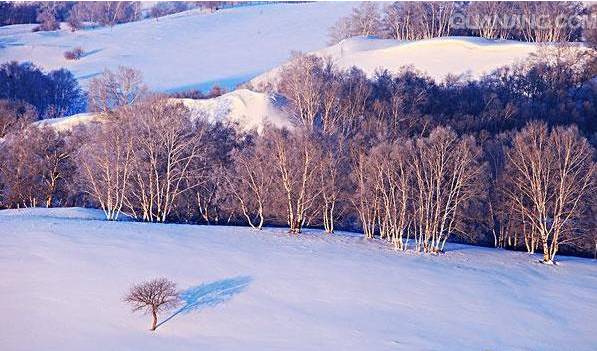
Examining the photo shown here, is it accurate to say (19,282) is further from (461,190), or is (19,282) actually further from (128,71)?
(128,71)

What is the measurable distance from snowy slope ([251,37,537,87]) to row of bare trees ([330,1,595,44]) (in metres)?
10.6

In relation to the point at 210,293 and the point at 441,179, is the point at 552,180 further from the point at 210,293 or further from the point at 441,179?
the point at 210,293

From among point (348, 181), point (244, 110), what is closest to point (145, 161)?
point (348, 181)

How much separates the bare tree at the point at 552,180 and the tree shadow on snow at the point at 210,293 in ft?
55.9

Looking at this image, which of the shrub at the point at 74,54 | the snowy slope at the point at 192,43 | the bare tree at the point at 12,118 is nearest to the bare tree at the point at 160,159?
the bare tree at the point at 12,118

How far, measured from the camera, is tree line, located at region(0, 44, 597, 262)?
36.1m

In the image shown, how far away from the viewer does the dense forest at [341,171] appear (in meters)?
36.2

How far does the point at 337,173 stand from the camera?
3775 cm

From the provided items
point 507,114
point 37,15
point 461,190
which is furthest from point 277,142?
point 37,15

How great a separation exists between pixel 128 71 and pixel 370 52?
3093 centimetres

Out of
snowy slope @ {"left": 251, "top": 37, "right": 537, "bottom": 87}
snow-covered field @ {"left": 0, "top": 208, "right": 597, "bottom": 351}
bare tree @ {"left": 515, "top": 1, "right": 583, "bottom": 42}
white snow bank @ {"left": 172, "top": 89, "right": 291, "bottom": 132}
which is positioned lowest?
snow-covered field @ {"left": 0, "top": 208, "right": 597, "bottom": 351}

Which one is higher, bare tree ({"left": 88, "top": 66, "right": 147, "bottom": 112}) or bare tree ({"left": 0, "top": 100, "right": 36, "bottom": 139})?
bare tree ({"left": 88, "top": 66, "right": 147, "bottom": 112})

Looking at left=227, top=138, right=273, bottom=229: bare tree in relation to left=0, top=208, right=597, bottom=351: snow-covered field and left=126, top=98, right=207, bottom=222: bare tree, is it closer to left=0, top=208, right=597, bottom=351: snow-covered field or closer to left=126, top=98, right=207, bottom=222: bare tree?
left=126, top=98, right=207, bottom=222: bare tree

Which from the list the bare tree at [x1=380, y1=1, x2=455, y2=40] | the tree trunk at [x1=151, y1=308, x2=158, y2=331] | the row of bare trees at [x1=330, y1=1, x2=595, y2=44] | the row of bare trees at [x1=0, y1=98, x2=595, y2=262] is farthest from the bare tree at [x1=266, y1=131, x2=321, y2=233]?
the bare tree at [x1=380, y1=1, x2=455, y2=40]
